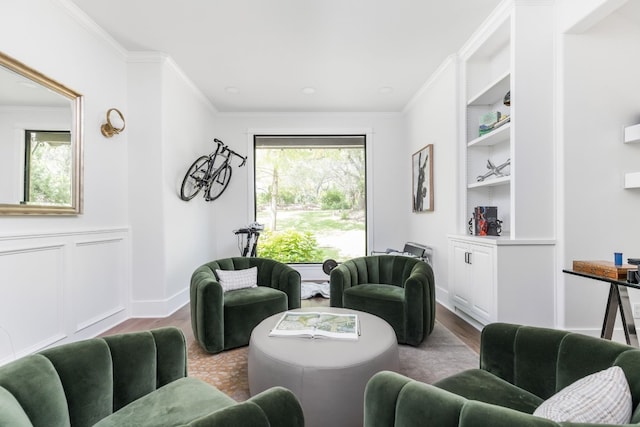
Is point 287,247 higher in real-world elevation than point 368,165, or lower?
lower

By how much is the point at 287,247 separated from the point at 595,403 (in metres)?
4.82

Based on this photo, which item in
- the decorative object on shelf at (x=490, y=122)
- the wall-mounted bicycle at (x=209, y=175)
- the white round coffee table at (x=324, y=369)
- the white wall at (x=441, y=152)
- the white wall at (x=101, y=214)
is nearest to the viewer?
the white round coffee table at (x=324, y=369)

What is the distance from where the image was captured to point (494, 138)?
3.09m

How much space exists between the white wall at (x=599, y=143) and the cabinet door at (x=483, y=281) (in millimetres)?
535

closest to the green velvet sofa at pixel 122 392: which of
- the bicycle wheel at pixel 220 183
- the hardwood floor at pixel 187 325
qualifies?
the hardwood floor at pixel 187 325

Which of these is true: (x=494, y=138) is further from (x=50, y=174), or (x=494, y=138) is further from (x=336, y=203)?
(x=50, y=174)

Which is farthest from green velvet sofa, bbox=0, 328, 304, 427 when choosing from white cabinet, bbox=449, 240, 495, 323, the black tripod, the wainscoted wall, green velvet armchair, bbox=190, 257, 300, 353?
the black tripod

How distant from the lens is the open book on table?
1852 mm

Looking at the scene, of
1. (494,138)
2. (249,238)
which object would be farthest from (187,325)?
(494,138)

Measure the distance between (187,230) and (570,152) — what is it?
157 inches

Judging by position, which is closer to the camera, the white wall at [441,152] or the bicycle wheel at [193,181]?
the white wall at [441,152]

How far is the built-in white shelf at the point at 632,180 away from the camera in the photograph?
2.35m

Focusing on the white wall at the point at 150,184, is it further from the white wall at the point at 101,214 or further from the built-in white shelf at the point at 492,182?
the built-in white shelf at the point at 492,182

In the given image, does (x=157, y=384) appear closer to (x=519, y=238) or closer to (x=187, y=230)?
(x=519, y=238)
